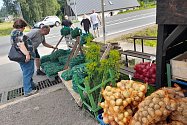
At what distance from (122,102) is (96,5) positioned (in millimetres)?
43118

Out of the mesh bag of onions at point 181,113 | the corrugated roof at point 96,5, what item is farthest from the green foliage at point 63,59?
the corrugated roof at point 96,5

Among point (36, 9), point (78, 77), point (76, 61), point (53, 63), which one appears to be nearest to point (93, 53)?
point (78, 77)

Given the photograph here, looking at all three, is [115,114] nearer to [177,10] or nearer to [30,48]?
[177,10]

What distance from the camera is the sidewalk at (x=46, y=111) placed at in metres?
Answer: 4.19

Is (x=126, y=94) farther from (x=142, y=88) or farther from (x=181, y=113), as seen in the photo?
(x=181, y=113)

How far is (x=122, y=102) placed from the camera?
302cm

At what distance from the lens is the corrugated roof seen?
42.1 m

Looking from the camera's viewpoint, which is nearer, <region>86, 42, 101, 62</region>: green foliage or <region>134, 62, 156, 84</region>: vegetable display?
<region>86, 42, 101, 62</region>: green foliage

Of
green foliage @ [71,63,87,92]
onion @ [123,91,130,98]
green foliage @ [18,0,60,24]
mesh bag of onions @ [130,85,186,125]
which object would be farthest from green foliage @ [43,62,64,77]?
green foliage @ [18,0,60,24]

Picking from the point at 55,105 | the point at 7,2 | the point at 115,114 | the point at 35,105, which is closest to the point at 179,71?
the point at 115,114

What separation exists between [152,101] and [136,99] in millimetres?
417

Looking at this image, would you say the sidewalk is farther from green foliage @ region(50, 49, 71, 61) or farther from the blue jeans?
green foliage @ region(50, 49, 71, 61)

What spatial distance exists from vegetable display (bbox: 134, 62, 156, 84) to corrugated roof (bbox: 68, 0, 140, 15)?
120ft

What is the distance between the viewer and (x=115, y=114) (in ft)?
9.98
